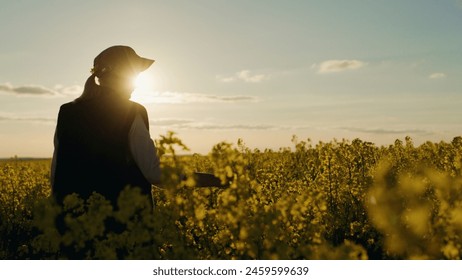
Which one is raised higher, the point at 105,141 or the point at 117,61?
the point at 117,61

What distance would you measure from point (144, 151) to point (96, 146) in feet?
1.03

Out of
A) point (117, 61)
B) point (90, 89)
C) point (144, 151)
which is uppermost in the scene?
point (117, 61)

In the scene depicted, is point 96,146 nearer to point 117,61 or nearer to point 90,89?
point 90,89

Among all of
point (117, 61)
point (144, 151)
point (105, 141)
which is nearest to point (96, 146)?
point (105, 141)

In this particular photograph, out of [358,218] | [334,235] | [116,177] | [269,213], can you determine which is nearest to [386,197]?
[269,213]

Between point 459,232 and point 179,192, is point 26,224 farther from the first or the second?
point 459,232

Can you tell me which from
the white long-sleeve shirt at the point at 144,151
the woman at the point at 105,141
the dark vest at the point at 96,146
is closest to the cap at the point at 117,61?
the woman at the point at 105,141

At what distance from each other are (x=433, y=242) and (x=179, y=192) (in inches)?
66.8

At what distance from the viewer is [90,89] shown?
10.9 feet

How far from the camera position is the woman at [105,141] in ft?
10.6

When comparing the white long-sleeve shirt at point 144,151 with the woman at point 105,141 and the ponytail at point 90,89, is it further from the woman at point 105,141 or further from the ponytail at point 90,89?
the ponytail at point 90,89

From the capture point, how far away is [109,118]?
3232 mm

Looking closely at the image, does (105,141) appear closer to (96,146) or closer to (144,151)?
(96,146)

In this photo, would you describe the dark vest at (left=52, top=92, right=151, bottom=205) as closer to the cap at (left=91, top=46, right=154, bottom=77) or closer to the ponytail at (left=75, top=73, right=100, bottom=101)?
the ponytail at (left=75, top=73, right=100, bottom=101)
